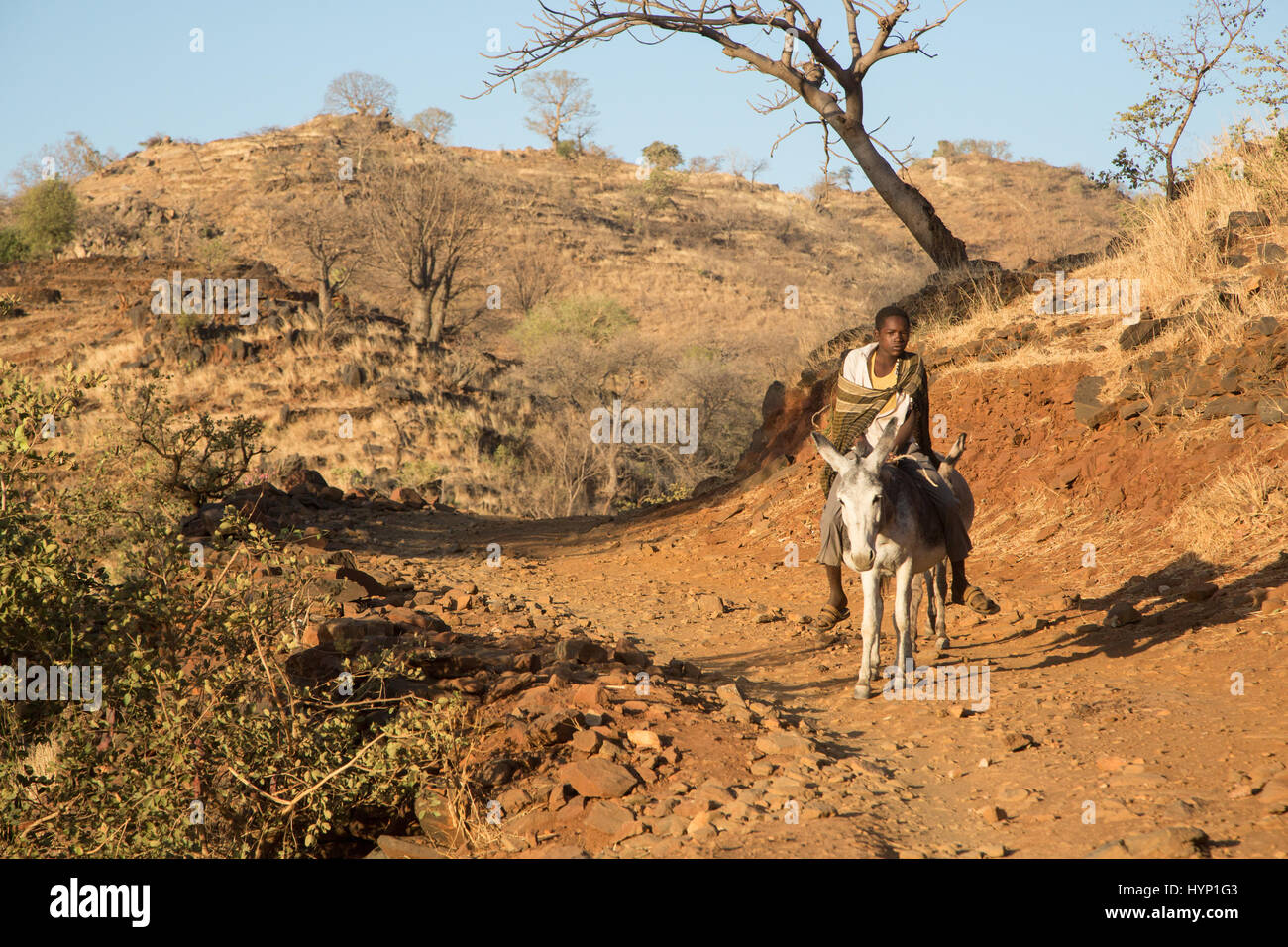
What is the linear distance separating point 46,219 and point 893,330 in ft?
152

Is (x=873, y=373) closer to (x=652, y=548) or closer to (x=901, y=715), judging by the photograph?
(x=901, y=715)

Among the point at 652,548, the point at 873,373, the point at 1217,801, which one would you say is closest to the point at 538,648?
the point at 873,373

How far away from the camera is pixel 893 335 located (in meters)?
7.24

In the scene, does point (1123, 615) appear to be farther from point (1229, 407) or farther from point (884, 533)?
point (1229, 407)

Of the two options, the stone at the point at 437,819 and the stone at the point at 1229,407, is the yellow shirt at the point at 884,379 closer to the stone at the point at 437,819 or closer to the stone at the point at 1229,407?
the stone at the point at 437,819

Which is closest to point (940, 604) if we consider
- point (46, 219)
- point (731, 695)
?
point (731, 695)

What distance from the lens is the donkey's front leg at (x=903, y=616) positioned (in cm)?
673

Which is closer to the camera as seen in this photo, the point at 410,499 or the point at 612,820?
the point at 612,820

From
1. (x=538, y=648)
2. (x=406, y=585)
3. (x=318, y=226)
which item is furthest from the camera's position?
(x=318, y=226)

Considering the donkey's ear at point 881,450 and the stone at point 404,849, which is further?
the donkey's ear at point 881,450

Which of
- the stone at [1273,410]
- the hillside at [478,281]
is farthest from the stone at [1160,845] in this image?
the hillside at [478,281]

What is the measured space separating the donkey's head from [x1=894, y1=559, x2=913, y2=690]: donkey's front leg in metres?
0.64

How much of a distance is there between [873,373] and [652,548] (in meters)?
7.04

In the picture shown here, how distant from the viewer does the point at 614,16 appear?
1478 cm
